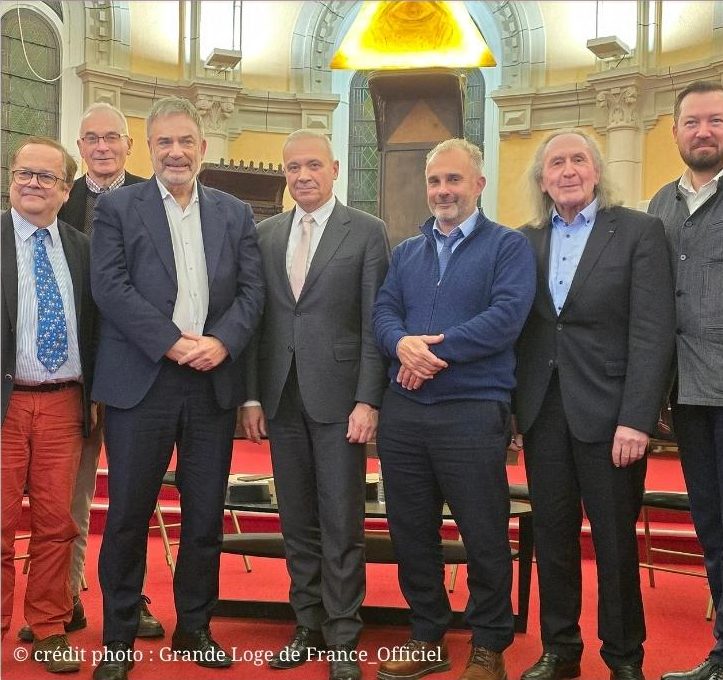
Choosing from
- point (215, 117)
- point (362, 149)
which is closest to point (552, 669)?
point (215, 117)

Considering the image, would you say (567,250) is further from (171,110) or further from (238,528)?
(238,528)

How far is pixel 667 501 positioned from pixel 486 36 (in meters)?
9.52

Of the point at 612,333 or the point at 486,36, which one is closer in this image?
the point at 612,333

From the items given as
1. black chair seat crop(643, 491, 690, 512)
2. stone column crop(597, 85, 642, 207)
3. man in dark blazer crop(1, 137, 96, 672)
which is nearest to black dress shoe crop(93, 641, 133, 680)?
man in dark blazer crop(1, 137, 96, 672)

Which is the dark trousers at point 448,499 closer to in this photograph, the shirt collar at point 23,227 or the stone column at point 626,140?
the shirt collar at point 23,227

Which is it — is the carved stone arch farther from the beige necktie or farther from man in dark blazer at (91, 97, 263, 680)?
man in dark blazer at (91, 97, 263, 680)

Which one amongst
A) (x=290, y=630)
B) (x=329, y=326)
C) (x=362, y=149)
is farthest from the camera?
(x=362, y=149)

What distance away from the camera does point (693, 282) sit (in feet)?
9.48

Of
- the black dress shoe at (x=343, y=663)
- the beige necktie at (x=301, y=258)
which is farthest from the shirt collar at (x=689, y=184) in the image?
the black dress shoe at (x=343, y=663)

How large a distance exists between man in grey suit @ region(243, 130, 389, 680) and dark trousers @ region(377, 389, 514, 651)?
0.47 ft

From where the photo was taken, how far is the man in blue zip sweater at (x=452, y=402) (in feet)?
9.51

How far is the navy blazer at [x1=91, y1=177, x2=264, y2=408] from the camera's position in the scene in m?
2.96

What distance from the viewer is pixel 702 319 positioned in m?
2.86

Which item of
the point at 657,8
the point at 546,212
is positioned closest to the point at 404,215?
the point at 546,212
